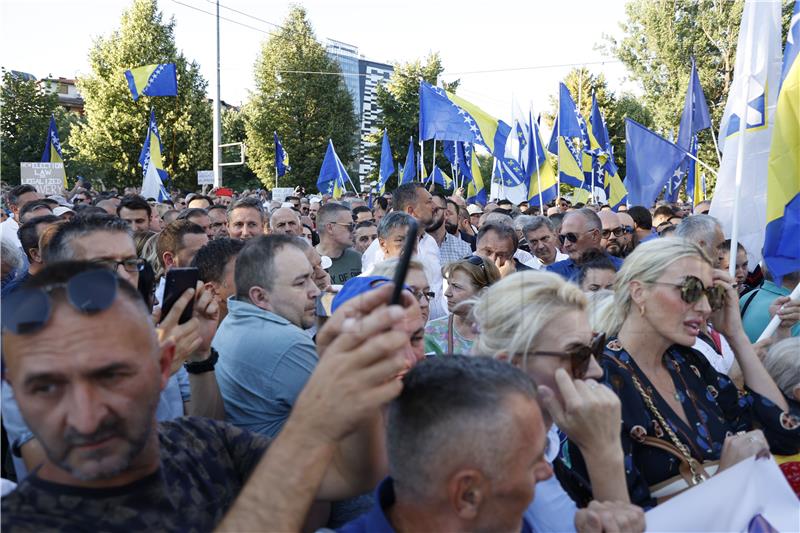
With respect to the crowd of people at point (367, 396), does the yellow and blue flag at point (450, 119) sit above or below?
above

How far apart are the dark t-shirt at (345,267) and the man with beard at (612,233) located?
2.45 metres

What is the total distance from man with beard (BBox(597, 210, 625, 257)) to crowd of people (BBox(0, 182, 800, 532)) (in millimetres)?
3136

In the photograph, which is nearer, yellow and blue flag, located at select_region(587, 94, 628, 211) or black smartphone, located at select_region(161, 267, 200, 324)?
black smartphone, located at select_region(161, 267, 200, 324)

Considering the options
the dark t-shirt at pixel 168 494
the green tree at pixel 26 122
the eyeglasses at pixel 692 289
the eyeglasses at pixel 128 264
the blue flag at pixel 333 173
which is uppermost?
the green tree at pixel 26 122

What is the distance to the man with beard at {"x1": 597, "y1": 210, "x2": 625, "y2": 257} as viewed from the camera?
287 inches

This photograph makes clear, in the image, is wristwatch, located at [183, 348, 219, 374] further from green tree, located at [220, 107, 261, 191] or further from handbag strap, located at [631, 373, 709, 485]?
green tree, located at [220, 107, 261, 191]

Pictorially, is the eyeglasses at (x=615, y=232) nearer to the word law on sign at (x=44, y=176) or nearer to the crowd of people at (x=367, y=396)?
the crowd of people at (x=367, y=396)

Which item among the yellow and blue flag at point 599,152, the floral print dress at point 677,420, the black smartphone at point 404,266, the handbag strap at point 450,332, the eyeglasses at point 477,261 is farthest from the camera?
the yellow and blue flag at point 599,152

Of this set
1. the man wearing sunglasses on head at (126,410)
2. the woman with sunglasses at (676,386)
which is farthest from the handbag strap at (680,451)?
the man wearing sunglasses on head at (126,410)

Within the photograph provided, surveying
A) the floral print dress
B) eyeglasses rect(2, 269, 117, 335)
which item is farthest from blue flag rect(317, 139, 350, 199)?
eyeglasses rect(2, 269, 117, 335)

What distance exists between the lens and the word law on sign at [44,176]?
505 inches

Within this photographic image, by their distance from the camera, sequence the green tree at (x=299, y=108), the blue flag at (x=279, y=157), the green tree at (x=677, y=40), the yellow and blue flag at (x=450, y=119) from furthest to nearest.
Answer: the blue flag at (x=279, y=157)
the green tree at (x=299, y=108)
the green tree at (x=677, y=40)
the yellow and blue flag at (x=450, y=119)

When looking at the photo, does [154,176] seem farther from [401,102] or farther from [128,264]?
[401,102]

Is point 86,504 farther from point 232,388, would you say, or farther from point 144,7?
point 144,7
